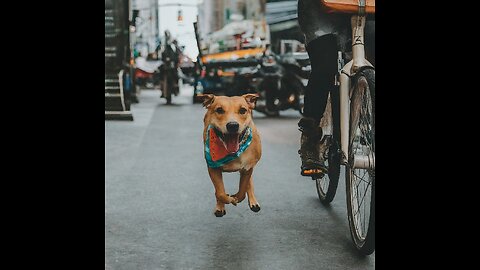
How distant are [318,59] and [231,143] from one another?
137cm

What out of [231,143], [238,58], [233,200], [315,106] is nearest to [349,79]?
[315,106]

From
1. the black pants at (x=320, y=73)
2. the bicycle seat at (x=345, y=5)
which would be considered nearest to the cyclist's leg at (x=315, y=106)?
the black pants at (x=320, y=73)

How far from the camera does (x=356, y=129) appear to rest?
12.8 ft

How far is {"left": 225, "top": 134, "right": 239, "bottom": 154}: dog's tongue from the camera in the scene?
2693mm

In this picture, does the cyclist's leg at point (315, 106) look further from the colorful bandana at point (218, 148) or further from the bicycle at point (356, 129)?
the colorful bandana at point (218, 148)

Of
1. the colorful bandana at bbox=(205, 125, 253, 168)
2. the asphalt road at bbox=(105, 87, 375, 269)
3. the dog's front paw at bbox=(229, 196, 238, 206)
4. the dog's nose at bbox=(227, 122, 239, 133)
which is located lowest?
the asphalt road at bbox=(105, 87, 375, 269)

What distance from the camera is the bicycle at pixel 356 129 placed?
3.61 m

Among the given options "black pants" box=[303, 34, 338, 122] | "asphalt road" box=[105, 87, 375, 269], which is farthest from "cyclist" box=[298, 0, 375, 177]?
"asphalt road" box=[105, 87, 375, 269]

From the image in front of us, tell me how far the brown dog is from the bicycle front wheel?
853 mm

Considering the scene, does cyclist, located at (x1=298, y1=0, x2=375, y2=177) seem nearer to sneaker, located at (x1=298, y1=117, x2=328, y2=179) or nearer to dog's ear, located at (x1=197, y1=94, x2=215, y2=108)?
sneaker, located at (x1=298, y1=117, x2=328, y2=179)

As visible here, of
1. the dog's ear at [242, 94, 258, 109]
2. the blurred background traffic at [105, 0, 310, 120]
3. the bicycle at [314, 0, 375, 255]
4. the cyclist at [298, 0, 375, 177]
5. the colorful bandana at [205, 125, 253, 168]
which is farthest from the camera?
the blurred background traffic at [105, 0, 310, 120]
